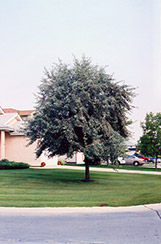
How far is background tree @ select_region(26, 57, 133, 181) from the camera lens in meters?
17.0

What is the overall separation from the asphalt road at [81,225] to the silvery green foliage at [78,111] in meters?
7.76

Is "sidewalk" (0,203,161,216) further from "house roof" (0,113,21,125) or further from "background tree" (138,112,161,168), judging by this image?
"background tree" (138,112,161,168)

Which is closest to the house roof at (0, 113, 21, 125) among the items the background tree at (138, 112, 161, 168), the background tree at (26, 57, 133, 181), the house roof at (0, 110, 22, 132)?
the house roof at (0, 110, 22, 132)

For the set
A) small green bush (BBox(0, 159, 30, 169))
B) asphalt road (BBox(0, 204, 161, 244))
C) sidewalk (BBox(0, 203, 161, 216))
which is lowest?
small green bush (BBox(0, 159, 30, 169))

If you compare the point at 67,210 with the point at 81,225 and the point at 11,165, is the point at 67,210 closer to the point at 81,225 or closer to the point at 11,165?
the point at 81,225

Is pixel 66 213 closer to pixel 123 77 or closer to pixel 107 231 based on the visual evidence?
pixel 107 231

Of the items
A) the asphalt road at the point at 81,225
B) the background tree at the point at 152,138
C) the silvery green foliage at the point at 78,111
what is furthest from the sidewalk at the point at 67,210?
the background tree at the point at 152,138

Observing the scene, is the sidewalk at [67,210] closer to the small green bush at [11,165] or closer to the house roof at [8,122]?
the small green bush at [11,165]

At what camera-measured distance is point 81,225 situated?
7395mm

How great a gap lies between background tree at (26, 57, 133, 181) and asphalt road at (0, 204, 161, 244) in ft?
25.7

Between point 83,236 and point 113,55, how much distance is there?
43.3ft

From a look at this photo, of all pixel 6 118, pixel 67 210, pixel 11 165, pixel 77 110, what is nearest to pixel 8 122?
pixel 6 118

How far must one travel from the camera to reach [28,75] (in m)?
23.0

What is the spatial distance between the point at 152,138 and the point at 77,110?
17878 millimetres
